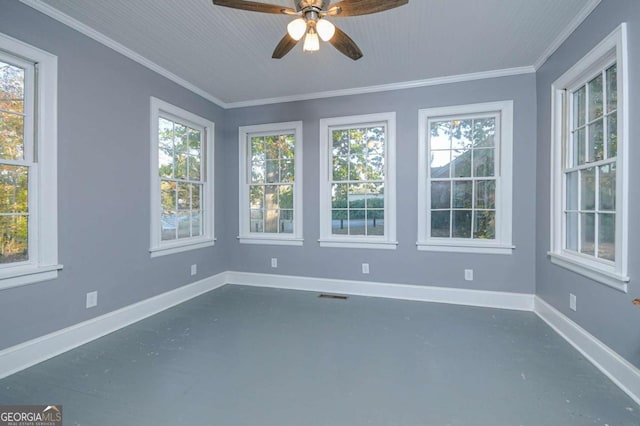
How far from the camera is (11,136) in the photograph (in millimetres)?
2178

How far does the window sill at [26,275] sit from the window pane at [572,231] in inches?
177

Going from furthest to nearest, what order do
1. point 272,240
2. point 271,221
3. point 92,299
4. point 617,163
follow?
1. point 271,221
2. point 272,240
3. point 92,299
4. point 617,163

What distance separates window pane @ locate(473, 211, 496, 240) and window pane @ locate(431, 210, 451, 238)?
306mm

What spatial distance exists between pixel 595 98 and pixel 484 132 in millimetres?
1179

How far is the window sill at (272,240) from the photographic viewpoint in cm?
420

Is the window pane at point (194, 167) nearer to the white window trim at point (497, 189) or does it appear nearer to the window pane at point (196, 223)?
the window pane at point (196, 223)

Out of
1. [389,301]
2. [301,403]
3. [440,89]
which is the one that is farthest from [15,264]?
[440,89]

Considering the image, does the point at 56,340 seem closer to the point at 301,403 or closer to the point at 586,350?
the point at 301,403

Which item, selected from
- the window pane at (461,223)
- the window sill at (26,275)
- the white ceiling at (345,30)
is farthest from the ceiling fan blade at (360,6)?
the window sill at (26,275)

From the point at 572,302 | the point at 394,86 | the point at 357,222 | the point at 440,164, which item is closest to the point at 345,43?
the point at 394,86

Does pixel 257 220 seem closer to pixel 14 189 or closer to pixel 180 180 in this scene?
pixel 180 180

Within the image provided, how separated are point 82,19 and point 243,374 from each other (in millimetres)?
3181

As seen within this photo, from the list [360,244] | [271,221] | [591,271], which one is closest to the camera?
[591,271]

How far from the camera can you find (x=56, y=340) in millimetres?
2346
